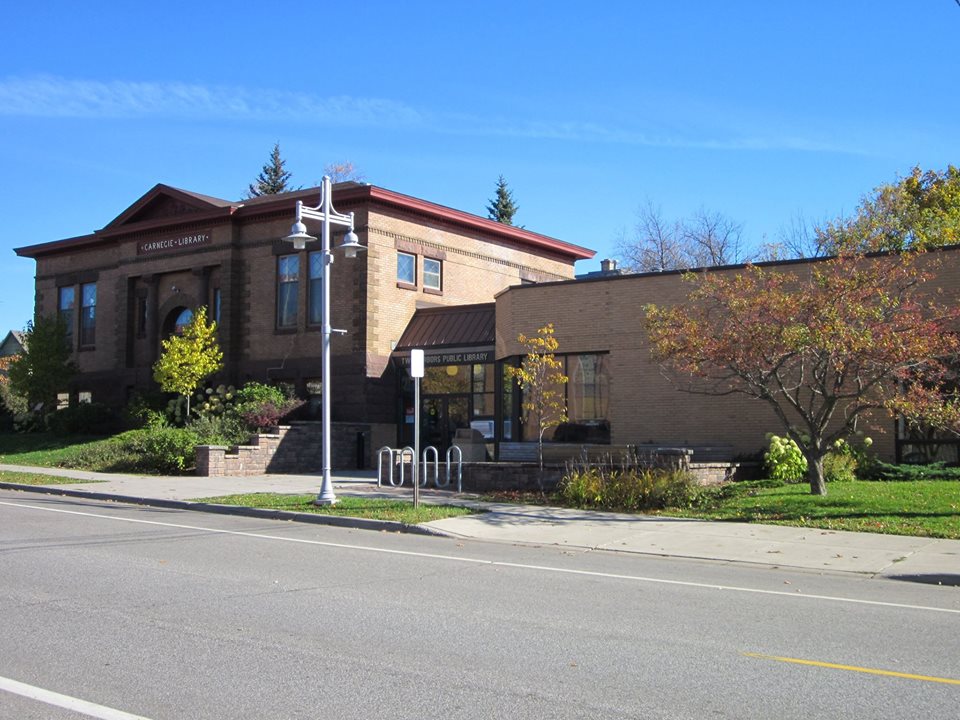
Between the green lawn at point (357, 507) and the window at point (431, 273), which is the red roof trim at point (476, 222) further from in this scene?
the green lawn at point (357, 507)

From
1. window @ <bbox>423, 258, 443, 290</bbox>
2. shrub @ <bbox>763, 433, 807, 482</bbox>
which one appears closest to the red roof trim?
window @ <bbox>423, 258, 443, 290</bbox>

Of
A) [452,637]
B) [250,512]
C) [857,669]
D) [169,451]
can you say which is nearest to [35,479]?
[169,451]

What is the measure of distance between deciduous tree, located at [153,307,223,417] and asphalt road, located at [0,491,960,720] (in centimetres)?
1739

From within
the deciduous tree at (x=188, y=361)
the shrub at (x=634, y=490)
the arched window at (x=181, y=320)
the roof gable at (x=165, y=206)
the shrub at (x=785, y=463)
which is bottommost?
the shrub at (x=634, y=490)

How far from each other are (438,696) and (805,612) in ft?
14.3

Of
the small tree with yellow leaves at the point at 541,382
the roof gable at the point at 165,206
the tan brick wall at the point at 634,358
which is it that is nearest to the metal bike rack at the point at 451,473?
the small tree with yellow leaves at the point at 541,382

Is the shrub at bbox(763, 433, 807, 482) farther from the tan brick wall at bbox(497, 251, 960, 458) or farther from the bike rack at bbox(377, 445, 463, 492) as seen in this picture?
the bike rack at bbox(377, 445, 463, 492)

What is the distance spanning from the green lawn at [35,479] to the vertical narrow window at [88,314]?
14.1 meters

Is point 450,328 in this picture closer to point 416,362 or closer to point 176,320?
point 176,320

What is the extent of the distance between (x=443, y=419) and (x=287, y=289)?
22.5 feet

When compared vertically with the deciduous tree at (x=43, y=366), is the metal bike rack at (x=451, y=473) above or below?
below

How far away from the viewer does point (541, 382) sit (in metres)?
20.5

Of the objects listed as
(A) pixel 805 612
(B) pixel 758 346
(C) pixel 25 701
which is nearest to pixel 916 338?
(B) pixel 758 346

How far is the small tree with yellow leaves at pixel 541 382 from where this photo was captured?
1998 centimetres
